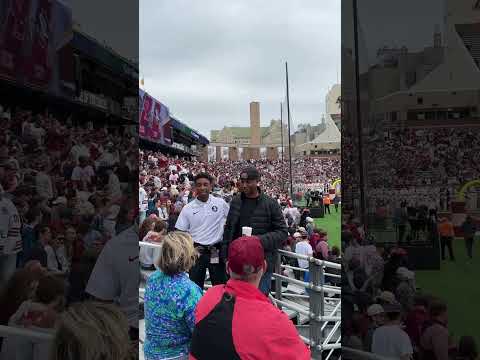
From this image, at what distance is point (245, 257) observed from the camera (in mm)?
2043

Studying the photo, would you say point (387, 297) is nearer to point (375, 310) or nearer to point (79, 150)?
point (375, 310)

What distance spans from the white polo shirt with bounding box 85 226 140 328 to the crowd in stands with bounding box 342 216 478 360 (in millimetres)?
1088

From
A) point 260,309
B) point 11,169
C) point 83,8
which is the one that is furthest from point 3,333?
point 83,8

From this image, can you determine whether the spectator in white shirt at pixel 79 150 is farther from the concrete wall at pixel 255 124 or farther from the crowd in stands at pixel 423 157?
the concrete wall at pixel 255 124

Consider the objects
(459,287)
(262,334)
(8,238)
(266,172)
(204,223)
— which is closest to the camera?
(262,334)

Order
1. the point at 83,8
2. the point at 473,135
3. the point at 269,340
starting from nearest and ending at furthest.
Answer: the point at 269,340 < the point at 473,135 < the point at 83,8

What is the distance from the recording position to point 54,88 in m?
2.78

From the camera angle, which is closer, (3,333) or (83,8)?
(3,333)

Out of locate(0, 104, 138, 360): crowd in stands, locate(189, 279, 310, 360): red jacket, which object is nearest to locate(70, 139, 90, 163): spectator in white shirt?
locate(0, 104, 138, 360): crowd in stands

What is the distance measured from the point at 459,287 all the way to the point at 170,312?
1368 millimetres

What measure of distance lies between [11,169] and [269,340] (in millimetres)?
1584

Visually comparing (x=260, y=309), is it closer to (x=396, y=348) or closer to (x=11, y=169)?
(x=396, y=348)

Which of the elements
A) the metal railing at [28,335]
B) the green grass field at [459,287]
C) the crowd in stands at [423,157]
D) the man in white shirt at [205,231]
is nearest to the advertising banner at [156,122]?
the man in white shirt at [205,231]

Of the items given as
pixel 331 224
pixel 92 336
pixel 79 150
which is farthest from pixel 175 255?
pixel 331 224
